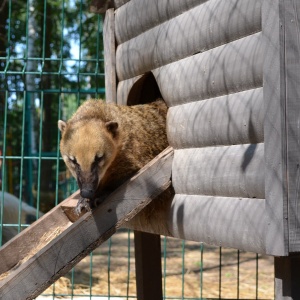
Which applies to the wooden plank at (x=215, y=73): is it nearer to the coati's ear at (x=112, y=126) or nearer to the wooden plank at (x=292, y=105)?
the wooden plank at (x=292, y=105)

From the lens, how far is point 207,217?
422 centimetres

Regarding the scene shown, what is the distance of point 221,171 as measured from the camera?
160 inches

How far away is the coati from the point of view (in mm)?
4801

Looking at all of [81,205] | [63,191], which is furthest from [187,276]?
[81,205]

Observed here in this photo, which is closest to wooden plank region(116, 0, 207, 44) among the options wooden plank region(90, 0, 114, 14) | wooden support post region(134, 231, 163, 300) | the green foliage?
wooden plank region(90, 0, 114, 14)

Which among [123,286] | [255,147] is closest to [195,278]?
[123,286]

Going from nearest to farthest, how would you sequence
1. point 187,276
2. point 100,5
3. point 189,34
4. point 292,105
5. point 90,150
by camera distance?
1. point 292,105
2. point 189,34
3. point 90,150
4. point 100,5
5. point 187,276

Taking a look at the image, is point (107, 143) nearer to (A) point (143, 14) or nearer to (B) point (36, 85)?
(A) point (143, 14)

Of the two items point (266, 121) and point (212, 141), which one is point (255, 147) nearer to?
point (266, 121)

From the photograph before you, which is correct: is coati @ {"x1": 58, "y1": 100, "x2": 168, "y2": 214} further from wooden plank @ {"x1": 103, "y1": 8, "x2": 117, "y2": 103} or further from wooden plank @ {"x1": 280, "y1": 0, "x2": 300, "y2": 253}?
wooden plank @ {"x1": 280, "y1": 0, "x2": 300, "y2": 253}

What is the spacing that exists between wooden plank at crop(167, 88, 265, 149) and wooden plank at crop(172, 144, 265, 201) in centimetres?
5

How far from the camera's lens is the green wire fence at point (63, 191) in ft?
22.5

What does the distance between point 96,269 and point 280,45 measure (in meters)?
7.27

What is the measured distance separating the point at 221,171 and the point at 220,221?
10.8 inches
